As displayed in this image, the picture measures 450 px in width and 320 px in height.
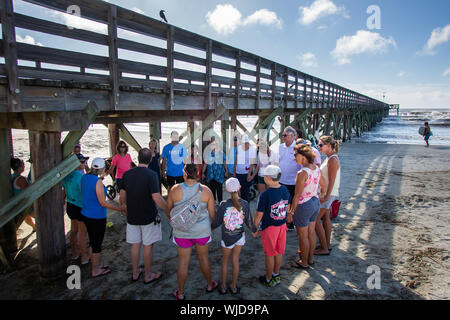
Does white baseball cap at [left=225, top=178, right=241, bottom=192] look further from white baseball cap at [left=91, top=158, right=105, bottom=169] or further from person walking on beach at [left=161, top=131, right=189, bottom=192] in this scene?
person walking on beach at [left=161, top=131, right=189, bottom=192]

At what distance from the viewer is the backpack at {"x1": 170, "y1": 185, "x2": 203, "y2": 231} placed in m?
2.93

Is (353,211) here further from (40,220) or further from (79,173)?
(40,220)

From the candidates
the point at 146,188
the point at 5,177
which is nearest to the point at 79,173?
the point at 146,188

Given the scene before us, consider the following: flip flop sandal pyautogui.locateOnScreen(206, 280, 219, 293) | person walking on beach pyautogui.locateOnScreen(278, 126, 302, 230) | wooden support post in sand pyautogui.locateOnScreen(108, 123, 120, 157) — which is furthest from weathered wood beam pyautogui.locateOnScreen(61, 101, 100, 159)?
wooden support post in sand pyautogui.locateOnScreen(108, 123, 120, 157)

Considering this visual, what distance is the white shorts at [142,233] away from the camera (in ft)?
11.1

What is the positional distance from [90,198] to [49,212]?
705 mm

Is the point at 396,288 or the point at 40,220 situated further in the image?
the point at 40,220

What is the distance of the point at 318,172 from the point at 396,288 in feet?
5.45

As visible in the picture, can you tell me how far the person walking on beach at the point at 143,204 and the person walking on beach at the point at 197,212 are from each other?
0.29 m

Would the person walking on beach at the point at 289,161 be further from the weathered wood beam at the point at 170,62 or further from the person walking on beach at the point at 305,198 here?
the weathered wood beam at the point at 170,62

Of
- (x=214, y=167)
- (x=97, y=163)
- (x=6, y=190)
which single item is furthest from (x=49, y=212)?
(x=214, y=167)

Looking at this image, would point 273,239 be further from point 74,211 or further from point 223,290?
point 74,211

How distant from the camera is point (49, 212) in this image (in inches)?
143
